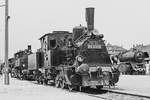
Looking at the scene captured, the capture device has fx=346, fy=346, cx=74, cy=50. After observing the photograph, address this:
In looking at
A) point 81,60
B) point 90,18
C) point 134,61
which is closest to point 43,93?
point 81,60

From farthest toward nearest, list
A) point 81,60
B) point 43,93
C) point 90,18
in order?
point 90,18 < point 81,60 < point 43,93

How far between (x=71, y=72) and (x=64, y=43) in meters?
2.58

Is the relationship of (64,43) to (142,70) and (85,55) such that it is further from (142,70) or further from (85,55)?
(142,70)

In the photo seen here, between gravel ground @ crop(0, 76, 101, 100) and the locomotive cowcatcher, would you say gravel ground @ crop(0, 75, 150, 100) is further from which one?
the locomotive cowcatcher

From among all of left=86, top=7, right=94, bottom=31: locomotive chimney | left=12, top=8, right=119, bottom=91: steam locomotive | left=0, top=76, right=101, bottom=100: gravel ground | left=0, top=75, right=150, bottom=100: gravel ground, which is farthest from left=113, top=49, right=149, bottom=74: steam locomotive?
left=0, top=76, right=101, bottom=100: gravel ground

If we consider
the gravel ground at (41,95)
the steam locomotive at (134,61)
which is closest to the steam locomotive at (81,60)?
the gravel ground at (41,95)

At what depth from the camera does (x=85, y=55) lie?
17922mm

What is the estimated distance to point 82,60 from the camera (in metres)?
17.4

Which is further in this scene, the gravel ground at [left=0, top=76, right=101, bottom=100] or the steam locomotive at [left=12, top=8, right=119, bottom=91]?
the steam locomotive at [left=12, top=8, right=119, bottom=91]

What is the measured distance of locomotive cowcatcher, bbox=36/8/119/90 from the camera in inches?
677

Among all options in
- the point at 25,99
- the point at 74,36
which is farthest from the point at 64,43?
the point at 25,99

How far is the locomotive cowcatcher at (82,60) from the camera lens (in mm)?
17188

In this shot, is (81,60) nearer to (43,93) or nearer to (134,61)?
(43,93)

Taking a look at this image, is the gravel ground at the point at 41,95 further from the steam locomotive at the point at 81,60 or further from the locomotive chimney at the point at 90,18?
the locomotive chimney at the point at 90,18
